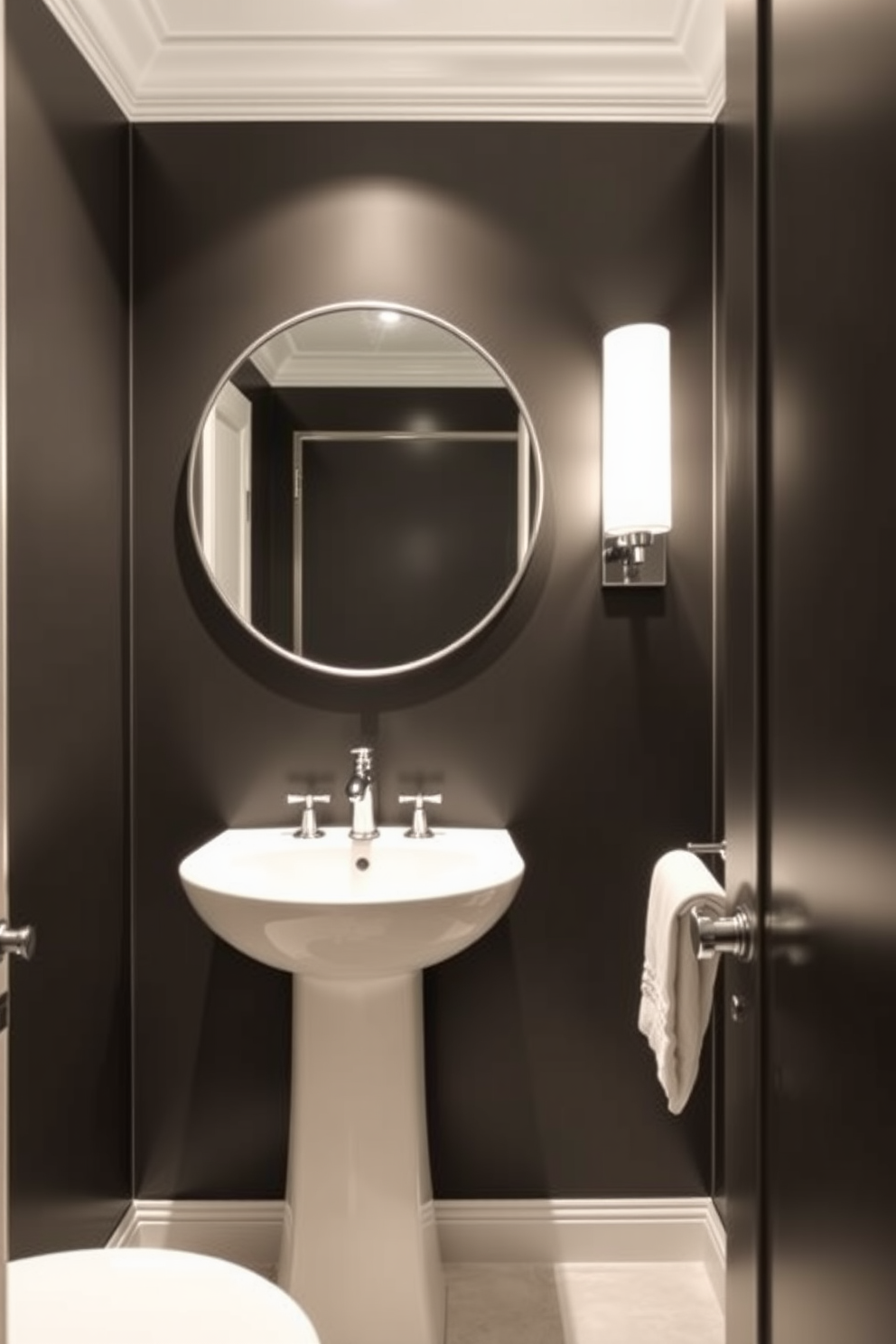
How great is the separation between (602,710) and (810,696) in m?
1.30

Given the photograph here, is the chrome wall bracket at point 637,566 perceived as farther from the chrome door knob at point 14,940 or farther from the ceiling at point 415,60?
the chrome door knob at point 14,940

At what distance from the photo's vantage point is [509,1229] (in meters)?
1.94

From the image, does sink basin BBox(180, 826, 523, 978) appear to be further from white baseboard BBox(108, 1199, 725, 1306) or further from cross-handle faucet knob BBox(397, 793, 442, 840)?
white baseboard BBox(108, 1199, 725, 1306)

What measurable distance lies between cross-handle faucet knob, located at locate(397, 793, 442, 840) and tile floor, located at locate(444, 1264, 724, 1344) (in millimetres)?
868

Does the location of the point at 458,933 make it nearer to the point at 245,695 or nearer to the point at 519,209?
the point at 245,695

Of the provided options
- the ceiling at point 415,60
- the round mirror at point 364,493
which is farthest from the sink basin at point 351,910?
the ceiling at point 415,60

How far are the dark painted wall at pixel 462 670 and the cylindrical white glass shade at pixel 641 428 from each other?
14 cm

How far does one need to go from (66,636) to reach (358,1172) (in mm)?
1052

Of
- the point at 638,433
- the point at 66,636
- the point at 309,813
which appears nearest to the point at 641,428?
the point at 638,433

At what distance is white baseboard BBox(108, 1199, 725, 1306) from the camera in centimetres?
193

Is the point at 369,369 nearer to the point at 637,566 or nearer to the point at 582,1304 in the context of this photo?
the point at 637,566

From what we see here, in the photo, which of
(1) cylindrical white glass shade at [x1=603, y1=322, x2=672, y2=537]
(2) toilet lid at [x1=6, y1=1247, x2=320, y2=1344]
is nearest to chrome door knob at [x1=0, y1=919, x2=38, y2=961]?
(2) toilet lid at [x1=6, y1=1247, x2=320, y2=1344]

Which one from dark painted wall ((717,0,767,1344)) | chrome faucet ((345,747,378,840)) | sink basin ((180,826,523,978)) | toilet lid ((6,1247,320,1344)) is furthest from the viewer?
chrome faucet ((345,747,378,840))

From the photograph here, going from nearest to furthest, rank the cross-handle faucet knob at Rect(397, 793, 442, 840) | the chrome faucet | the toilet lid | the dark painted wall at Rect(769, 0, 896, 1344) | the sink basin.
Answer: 1. the dark painted wall at Rect(769, 0, 896, 1344)
2. the toilet lid
3. the sink basin
4. the chrome faucet
5. the cross-handle faucet knob at Rect(397, 793, 442, 840)
